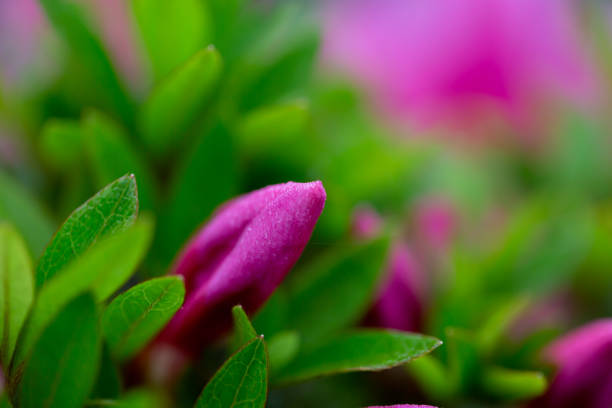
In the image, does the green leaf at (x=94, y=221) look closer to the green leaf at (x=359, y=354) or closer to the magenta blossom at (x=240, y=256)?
the magenta blossom at (x=240, y=256)

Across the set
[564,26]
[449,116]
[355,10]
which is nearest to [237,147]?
[449,116]

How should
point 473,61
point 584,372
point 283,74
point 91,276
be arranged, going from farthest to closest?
1. point 473,61
2. point 283,74
3. point 584,372
4. point 91,276

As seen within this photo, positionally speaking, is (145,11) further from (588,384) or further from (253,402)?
(588,384)

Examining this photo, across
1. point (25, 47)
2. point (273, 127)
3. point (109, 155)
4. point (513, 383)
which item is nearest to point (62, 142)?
point (109, 155)

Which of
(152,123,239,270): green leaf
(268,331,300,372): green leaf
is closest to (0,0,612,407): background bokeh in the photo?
(152,123,239,270): green leaf

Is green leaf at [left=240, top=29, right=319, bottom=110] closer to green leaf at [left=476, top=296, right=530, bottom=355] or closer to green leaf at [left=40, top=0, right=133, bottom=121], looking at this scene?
green leaf at [left=40, top=0, right=133, bottom=121]

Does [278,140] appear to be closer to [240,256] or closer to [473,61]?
[240,256]
